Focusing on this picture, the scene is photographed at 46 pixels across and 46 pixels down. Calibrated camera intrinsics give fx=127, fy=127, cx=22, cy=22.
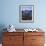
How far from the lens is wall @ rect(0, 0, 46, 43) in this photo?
166 inches

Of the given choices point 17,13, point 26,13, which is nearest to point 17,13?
point 17,13

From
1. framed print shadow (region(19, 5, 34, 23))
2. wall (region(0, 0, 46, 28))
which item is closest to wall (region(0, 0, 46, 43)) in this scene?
wall (region(0, 0, 46, 28))

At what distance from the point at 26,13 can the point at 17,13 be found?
30 centimetres

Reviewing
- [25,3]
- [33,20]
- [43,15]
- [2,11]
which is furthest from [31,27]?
[2,11]

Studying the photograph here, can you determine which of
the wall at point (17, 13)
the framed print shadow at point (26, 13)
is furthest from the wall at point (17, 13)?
the framed print shadow at point (26, 13)

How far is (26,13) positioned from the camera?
14.0 feet

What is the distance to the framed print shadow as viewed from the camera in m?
4.23

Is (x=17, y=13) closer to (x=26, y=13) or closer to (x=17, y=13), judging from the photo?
(x=17, y=13)

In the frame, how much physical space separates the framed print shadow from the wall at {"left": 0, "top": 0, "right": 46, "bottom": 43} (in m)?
0.10

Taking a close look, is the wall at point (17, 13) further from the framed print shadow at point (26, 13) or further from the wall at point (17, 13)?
Answer: the framed print shadow at point (26, 13)

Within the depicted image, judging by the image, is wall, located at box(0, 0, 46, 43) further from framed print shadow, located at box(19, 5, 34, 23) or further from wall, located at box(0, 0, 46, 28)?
framed print shadow, located at box(19, 5, 34, 23)

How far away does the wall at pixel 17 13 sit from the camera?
4.22m

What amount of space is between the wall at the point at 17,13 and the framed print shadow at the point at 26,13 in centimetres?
10

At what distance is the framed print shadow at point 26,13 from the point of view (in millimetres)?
4227
